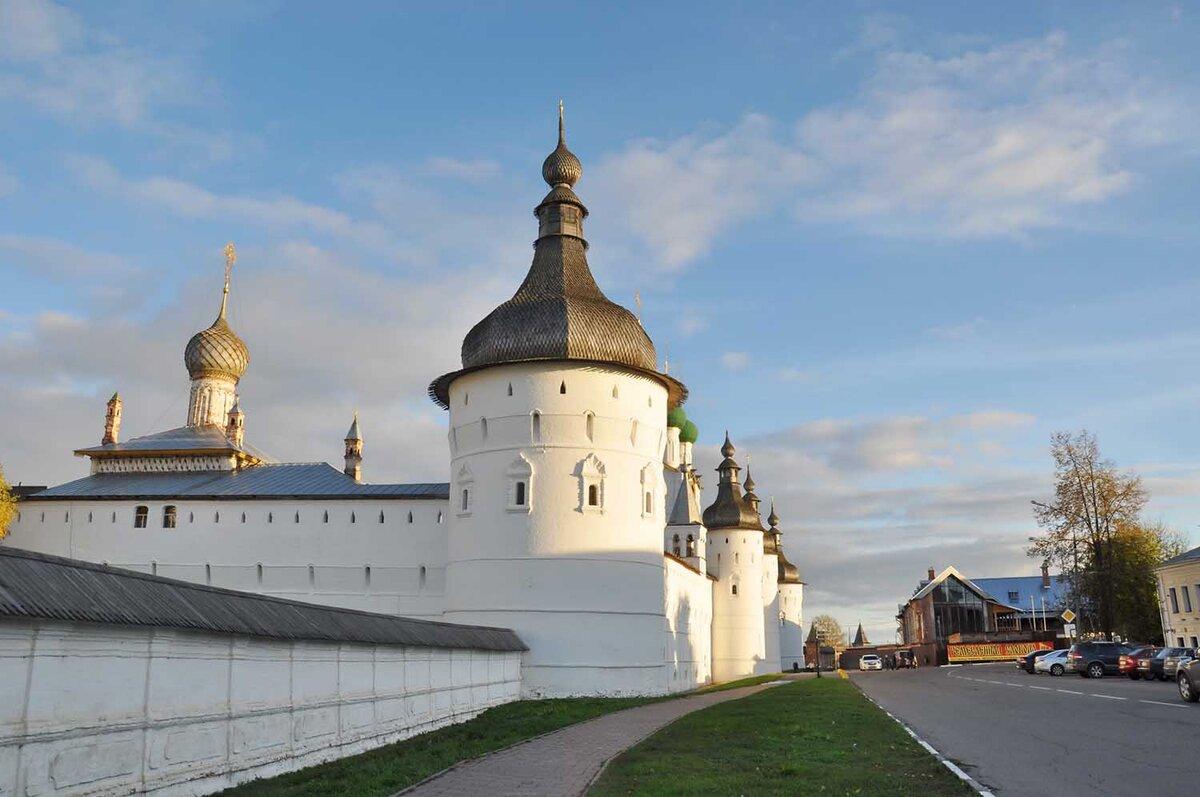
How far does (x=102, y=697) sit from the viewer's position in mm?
7766

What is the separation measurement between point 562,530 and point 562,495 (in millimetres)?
868

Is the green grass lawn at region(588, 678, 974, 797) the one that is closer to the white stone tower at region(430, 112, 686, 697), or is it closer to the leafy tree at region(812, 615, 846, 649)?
the white stone tower at region(430, 112, 686, 697)

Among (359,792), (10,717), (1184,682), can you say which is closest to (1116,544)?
(1184,682)

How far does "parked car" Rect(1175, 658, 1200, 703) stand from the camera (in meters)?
16.1

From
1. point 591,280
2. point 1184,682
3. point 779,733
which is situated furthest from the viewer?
point 591,280

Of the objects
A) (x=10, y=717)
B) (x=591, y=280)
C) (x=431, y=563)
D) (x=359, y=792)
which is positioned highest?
(x=591, y=280)

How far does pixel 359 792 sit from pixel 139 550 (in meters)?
24.7

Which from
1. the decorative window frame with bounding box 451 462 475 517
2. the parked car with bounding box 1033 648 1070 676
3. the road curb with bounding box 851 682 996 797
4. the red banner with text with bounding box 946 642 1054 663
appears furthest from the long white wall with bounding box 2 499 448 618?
the red banner with text with bounding box 946 642 1054 663

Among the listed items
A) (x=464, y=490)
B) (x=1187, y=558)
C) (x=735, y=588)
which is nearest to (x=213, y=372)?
(x=464, y=490)

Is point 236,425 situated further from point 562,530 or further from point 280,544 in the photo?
point 562,530

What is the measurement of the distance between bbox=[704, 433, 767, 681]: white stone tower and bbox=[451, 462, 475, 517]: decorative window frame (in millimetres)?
21301

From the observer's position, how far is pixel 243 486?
3150 cm

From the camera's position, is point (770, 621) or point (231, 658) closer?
point (231, 658)

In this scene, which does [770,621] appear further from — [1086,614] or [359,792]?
[359,792]
